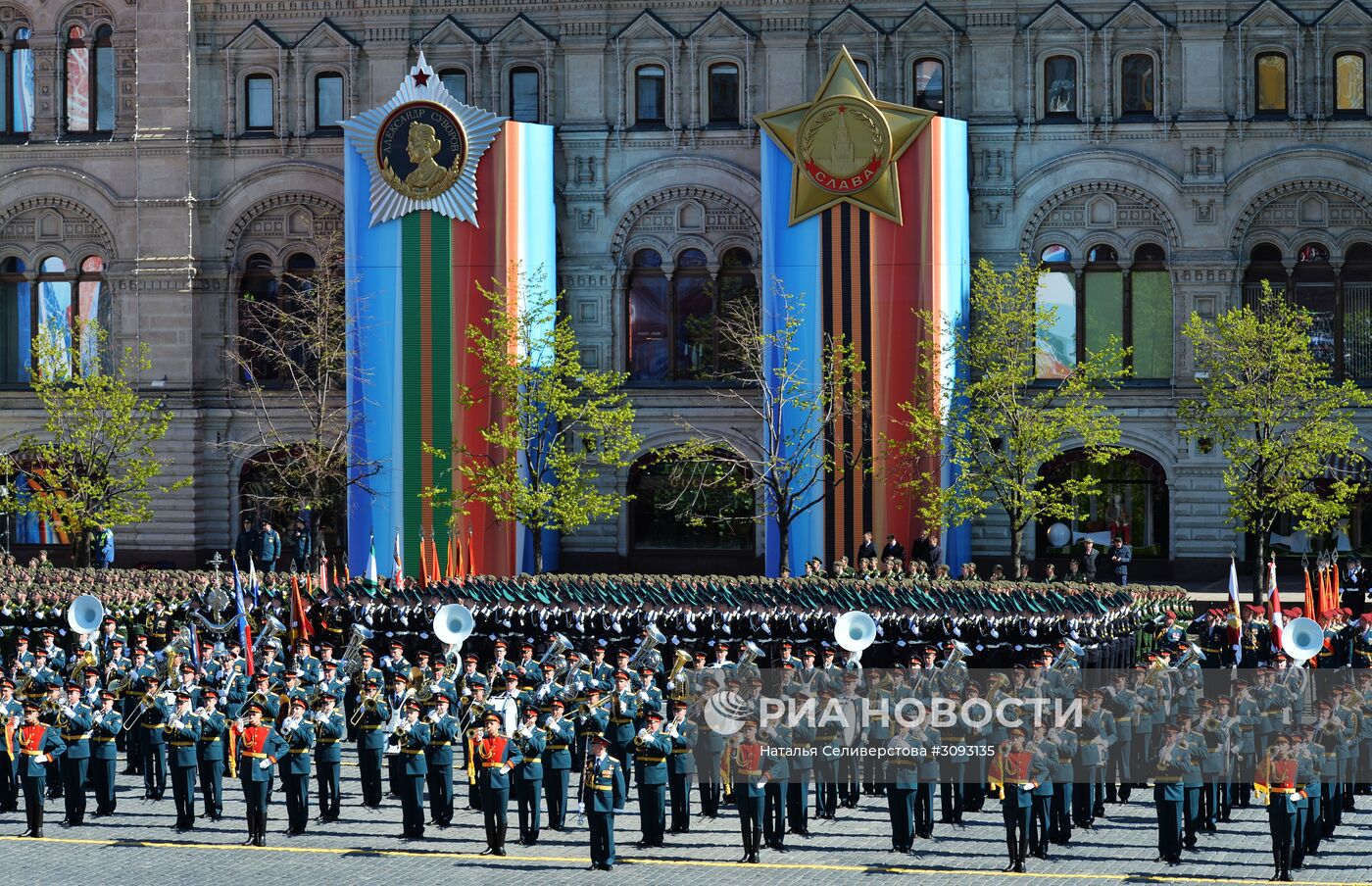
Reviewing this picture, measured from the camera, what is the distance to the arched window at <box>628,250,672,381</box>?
165 feet

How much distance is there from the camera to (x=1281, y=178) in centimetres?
4734

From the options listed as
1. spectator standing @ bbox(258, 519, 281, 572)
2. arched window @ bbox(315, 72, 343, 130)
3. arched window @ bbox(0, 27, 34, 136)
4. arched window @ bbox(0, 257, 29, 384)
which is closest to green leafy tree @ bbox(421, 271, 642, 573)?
spectator standing @ bbox(258, 519, 281, 572)

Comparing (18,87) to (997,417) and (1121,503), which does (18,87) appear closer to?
(997,417)

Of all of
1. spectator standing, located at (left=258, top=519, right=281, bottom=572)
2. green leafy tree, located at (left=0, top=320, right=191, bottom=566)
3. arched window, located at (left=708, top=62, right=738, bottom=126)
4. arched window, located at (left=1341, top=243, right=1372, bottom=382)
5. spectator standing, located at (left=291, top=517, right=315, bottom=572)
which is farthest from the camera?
arched window, located at (left=708, top=62, right=738, bottom=126)

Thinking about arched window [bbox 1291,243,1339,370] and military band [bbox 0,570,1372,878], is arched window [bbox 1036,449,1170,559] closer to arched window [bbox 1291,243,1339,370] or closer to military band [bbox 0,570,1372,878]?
arched window [bbox 1291,243,1339,370]

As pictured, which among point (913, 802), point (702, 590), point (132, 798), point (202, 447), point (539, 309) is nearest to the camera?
point (913, 802)

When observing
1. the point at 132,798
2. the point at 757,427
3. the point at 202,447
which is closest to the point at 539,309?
the point at 757,427

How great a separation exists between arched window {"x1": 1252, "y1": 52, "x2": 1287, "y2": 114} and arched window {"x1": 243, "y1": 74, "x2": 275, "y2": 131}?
985 inches

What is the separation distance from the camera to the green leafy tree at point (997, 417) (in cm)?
4359

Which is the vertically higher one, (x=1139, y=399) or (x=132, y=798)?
(x=1139, y=399)

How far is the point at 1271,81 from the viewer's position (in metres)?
47.8

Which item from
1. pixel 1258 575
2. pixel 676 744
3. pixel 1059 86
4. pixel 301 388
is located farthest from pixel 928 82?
pixel 676 744

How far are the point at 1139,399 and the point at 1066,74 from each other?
822 centimetres

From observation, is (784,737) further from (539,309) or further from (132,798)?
(539,309)
